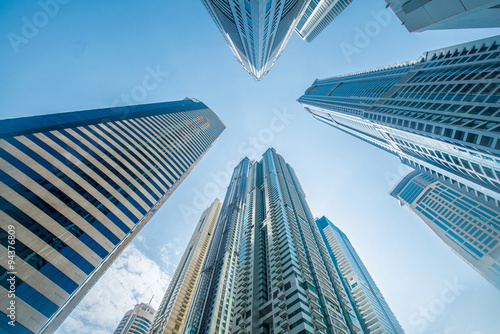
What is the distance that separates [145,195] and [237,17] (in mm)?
46609

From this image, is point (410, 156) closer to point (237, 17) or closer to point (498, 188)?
point (498, 188)

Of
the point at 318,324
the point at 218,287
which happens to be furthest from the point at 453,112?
the point at 218,287

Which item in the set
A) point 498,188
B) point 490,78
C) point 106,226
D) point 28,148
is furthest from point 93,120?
point 498,188

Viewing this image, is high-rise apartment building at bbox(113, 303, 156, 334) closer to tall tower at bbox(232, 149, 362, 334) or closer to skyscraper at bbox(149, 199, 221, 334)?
skyscraper at bbox(149, 199, 221, 334)

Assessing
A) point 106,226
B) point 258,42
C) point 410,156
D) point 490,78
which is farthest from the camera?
point 410,156

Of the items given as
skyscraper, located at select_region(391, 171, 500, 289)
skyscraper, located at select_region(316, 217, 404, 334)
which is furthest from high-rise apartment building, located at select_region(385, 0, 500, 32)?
skyscraper, located at select_region(391, 171, 500, 289)

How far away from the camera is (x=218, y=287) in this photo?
66.9 m

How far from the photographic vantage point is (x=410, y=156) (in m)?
83.0

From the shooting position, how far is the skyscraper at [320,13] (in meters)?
130

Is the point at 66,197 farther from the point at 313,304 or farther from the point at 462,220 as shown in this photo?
the point at 462,220

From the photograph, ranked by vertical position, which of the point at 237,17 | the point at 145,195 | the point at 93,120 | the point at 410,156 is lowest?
the point at 145,195

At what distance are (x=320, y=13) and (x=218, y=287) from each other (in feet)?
572

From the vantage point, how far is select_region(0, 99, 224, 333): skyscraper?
26547 millimetres

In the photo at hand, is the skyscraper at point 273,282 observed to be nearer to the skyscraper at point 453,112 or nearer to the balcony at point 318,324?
the balcony at point 318,324
